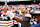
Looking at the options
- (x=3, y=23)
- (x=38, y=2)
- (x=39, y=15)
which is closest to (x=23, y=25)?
(x=3, y=23)

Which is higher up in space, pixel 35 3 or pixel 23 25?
pixel 35 3

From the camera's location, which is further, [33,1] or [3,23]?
[33,1]

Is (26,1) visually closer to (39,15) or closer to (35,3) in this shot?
(35,3)

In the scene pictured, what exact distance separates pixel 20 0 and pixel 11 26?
8.38 feet

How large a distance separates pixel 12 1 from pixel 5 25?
8.29 ft

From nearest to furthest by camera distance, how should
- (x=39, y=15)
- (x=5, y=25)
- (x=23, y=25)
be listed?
1. (x=5, y=25)
2. (x=23, y=25)
3. (x=39, y=15)

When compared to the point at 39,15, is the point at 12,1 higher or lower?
higher

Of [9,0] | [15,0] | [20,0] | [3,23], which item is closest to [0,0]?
[9,0]

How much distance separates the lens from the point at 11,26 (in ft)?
3.97

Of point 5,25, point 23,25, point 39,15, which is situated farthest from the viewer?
point 39,15

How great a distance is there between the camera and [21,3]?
3.65 meters

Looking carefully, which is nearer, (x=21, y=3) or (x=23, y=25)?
(x=23, y=25)

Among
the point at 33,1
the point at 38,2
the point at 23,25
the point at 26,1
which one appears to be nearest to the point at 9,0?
the point at 26,1

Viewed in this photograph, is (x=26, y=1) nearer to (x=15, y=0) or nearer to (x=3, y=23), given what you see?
(x=15, y=0)
